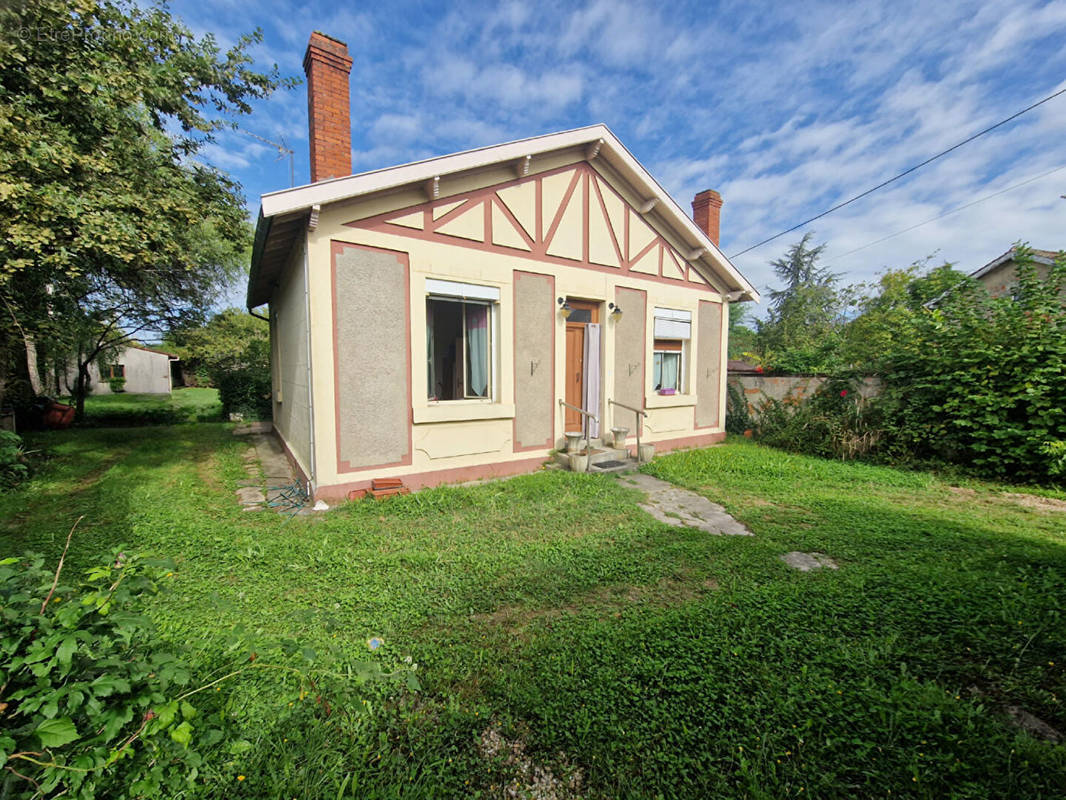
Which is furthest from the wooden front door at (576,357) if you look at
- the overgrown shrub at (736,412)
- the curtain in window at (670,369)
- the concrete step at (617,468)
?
the overgrown shrub at (736,412)

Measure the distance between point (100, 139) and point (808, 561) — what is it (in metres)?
9.38

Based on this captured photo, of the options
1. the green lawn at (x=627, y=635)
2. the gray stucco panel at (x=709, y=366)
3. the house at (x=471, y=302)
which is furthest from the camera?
the gray stucco panel at (x=709, y=366)

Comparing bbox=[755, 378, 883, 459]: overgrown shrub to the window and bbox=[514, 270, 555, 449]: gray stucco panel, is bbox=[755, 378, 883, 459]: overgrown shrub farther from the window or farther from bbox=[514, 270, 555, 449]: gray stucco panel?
bbox=[514, 270, 555, 449]: gray stucco panel

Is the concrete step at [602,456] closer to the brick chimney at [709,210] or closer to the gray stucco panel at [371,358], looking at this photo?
the gray stucco panel at [371,358]

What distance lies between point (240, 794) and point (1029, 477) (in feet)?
31.7

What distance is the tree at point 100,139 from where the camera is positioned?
4520mm

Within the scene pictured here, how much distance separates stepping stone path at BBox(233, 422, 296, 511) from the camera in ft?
18.4

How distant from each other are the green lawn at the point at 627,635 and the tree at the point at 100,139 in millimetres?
3204

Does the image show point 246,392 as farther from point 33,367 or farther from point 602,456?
point 602,456

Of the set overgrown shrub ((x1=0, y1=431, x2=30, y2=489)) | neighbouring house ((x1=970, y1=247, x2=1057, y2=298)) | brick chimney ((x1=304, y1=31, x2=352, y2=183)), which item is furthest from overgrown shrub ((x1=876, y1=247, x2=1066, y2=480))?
overgrown shrub ((x1=0, y1=431, x2=30, y2=489))

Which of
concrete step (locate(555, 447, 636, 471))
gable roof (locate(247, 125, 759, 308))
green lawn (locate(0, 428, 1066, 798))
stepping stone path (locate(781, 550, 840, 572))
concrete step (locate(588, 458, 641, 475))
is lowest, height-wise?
stepping stone path (locate(781, 550, 840, 572))

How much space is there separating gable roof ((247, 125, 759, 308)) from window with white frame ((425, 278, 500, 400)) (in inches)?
67.1

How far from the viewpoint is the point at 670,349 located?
905 centimetres

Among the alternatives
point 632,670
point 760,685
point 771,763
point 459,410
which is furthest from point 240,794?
point 459,410
